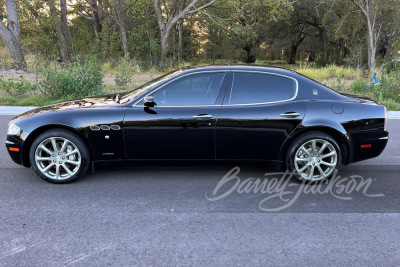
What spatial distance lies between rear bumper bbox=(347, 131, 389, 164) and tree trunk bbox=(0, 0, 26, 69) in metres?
18.1

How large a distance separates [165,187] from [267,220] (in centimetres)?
147

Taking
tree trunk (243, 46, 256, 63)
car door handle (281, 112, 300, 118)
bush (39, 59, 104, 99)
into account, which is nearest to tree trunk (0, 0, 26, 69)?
bush (39, 59, 104, 99)

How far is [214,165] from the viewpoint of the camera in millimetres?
4688

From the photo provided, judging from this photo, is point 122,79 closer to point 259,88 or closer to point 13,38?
point 13,38

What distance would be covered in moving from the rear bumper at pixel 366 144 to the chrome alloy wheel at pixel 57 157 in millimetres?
3611

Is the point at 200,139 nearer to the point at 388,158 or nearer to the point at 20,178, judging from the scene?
the point at 20,178

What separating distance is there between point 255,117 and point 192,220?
164cm

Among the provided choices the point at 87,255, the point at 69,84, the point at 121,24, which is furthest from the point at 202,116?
the point at 121,24

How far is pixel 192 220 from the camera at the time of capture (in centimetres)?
363

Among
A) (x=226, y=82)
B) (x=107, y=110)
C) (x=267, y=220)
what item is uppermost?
(x=226, y=82)

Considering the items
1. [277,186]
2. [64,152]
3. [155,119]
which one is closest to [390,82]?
[277,186]

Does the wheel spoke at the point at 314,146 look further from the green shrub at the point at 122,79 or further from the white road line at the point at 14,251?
the green shrub at the point at 122,79

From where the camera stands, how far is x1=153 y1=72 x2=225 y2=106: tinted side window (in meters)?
4.62

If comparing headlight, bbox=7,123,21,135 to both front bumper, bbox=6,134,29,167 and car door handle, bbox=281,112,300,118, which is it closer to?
front bumper, bbox=6,134,29,167
